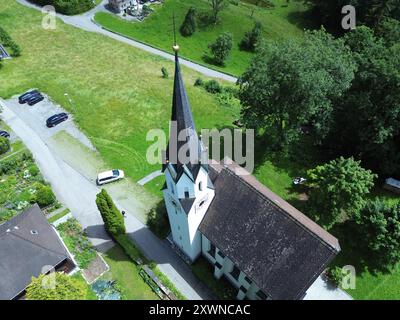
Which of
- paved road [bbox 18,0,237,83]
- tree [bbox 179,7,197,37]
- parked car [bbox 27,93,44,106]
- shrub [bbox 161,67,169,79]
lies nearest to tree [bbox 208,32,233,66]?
paved road [bbox 18,0,237,83]

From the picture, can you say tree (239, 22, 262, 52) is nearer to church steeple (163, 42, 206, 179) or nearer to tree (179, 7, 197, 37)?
tree (179, 7, 197, 37)

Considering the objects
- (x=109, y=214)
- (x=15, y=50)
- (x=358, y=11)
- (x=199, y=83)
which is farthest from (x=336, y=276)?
(x=358, y=11)

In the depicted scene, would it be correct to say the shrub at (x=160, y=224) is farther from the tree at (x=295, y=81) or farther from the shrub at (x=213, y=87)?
the shrub at (x=213, y=87)

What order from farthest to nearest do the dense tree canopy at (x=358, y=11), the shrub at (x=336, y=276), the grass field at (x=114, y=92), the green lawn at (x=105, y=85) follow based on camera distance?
the dense tree canopy at (x=358, y=11) < the green lawn at (x=105, y=85) < the grass field at (x=114, y=92) < the shrub at (x=336, y=276)

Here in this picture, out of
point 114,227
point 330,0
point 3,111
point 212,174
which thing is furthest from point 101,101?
point 330,0

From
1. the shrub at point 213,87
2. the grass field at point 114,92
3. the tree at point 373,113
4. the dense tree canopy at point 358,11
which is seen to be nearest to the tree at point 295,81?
the tree at point 373,113

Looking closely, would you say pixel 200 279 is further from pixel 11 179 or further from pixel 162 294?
pixel 11 179

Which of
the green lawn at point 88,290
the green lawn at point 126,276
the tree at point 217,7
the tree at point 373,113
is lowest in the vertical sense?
the green lawn at point 88,290

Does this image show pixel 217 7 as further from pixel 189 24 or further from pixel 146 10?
pixel 146 10
